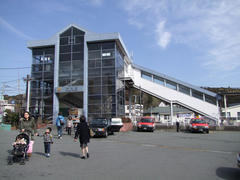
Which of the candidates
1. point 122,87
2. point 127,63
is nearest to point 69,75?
point 122,87

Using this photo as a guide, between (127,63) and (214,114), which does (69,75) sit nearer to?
(127,63)

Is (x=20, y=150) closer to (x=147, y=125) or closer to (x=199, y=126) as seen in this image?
(x=147, y=125)

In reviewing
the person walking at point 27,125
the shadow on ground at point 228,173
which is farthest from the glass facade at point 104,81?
the shadow on ground at point 228,173

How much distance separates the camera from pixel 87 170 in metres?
6.32

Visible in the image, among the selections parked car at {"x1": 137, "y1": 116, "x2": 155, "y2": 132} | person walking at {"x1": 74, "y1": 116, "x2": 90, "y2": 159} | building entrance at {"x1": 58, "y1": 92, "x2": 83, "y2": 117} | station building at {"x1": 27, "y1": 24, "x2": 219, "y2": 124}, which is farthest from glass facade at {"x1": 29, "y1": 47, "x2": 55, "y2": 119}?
person walking at {"x1": 74, "y1": 116, "x2": 90, "y2": 159}

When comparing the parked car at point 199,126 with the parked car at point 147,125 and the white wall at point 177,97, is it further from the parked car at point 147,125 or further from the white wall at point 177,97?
the white wall at point 177,97

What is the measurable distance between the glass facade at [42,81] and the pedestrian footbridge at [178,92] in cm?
1168

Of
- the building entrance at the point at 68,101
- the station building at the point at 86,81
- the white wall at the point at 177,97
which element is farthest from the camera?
the white wall at the point at 177,97

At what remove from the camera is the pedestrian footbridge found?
31766 millimetres

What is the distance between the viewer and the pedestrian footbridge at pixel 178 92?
104 ft

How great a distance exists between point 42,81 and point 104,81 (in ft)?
31.8

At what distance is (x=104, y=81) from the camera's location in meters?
29.7

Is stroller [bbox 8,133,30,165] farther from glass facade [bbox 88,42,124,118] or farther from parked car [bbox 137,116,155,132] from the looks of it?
glass facade [bbox 88,42,124,118]

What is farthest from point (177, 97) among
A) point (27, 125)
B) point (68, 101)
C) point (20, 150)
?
point (20, 150)
